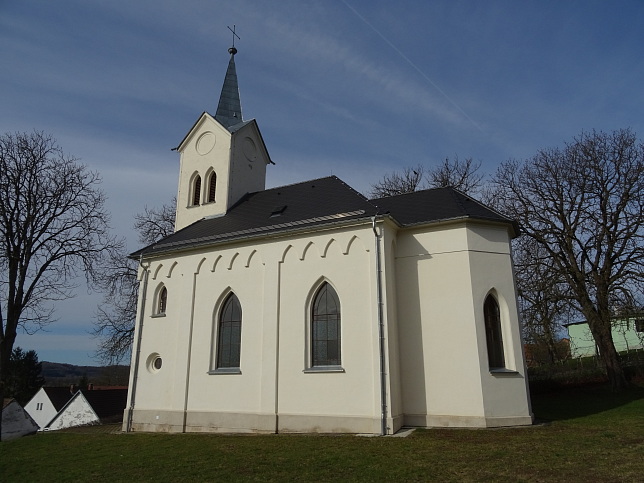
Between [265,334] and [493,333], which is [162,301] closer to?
[265,334]

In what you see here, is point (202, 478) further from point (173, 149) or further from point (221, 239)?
point (173, 149)

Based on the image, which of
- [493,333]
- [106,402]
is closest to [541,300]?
[493,333]

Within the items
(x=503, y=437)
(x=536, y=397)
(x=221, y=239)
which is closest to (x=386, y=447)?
(x=503, y=437)

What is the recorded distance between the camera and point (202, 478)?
306 inches

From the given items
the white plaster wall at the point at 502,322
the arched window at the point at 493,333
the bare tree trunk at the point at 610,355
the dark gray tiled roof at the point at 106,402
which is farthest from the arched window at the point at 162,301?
the dark gray tiled roof at the point at 106,402

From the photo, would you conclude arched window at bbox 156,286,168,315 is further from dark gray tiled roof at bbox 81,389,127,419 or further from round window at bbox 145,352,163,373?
dark gray tiled roof at bbox 81,389,127,419

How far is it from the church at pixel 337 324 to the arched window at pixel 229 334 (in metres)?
0.04

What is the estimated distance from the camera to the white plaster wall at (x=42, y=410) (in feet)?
138

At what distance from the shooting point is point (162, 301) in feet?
56.3

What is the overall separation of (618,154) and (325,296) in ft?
54.3

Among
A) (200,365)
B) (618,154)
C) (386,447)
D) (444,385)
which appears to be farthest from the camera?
(618,154)

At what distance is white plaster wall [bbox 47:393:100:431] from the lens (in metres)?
32.0

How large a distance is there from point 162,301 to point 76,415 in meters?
23.3

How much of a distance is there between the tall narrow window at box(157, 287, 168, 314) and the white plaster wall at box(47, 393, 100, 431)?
18766 mm
